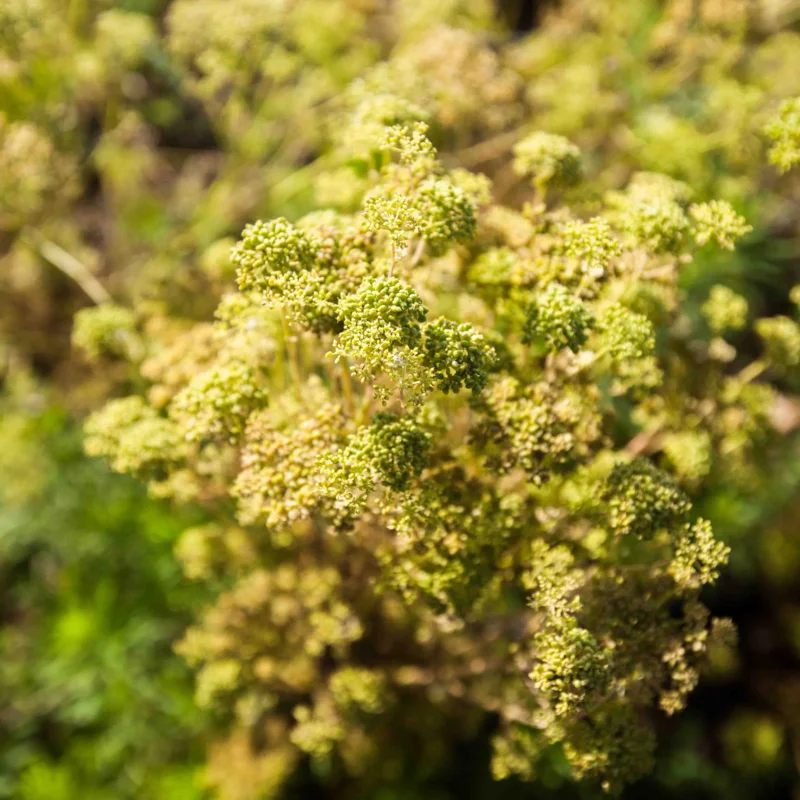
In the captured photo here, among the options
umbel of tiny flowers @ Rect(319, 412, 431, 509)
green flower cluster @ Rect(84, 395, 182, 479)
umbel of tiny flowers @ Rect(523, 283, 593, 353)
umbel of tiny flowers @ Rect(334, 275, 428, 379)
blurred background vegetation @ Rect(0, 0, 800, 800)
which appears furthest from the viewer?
blurred background vegetation @ Rect(0, 0, 800, 800)

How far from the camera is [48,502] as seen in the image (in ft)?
12.4

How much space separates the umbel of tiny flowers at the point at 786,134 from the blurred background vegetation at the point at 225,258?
1.12m

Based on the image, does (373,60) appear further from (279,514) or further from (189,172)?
(279,514)

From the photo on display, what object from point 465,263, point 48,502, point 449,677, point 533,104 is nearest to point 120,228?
point 48,502

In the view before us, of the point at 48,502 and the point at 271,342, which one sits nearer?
the point at 271,342

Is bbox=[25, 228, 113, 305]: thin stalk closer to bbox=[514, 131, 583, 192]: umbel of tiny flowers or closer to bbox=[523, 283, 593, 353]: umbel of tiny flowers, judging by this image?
bbox=[514, 131, 583, 192]: umbel of tiny flowers

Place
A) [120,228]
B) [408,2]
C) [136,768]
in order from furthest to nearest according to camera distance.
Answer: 1. [120,228]
2. [408,2]
3. [136,768]

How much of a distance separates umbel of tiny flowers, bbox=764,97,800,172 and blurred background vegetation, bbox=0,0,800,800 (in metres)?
1.12

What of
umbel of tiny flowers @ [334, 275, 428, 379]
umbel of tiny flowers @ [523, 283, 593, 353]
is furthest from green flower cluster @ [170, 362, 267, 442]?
umbel of tiny flowers @ [523, 283, 593, 353]

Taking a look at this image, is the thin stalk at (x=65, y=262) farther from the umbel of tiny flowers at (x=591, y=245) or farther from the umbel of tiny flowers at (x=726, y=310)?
the umbel of tiny flowers at (x=726, y=310)

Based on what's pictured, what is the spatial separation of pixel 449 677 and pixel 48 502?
7.23 ft

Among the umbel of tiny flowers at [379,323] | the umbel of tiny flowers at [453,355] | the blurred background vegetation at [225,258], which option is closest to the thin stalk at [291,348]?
the umbel of tiny flowers at [379,323]

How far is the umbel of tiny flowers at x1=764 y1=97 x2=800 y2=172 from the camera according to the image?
2.25 m

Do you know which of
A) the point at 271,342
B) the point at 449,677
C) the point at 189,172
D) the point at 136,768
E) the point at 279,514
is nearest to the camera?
the point at 279,514
